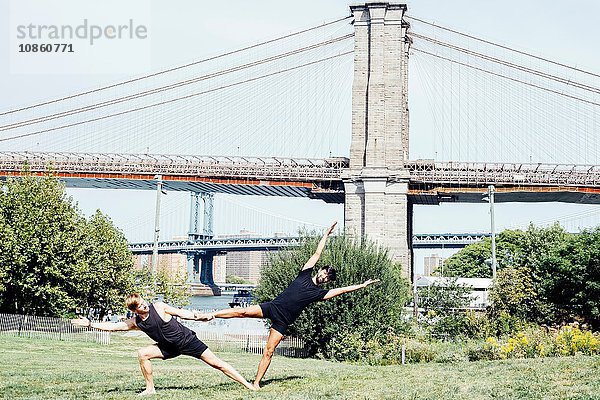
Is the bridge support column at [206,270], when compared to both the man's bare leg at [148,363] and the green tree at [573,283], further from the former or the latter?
the man's bare leg at [148,363]

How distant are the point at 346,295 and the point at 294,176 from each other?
2571 cm

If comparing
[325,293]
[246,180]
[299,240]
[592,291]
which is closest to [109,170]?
[246,180]

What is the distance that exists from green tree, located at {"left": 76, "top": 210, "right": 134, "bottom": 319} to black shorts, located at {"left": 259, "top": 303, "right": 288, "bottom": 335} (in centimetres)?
2254

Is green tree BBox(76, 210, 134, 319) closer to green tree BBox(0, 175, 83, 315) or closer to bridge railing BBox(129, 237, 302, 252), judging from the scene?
green tree BBox(0, 175, 83, 315)

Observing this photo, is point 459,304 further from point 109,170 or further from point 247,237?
point 247,237

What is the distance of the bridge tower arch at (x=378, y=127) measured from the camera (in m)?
49.9

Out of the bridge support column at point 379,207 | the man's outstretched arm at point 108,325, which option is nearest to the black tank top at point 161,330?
the man's outstretched arm at point 108,325

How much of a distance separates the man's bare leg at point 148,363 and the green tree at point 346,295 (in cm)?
1802

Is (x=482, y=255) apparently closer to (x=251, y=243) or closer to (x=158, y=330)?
(x=251, y=243)

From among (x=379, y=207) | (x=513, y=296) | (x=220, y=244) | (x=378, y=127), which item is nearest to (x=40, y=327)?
(x=513, y=296)

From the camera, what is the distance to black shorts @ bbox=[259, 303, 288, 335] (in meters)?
11.1

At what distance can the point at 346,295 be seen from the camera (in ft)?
95.5

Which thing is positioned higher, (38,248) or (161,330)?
(38,248)

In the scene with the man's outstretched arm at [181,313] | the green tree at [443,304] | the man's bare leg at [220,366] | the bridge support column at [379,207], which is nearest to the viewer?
the man's outstretched arm at [181,313]
